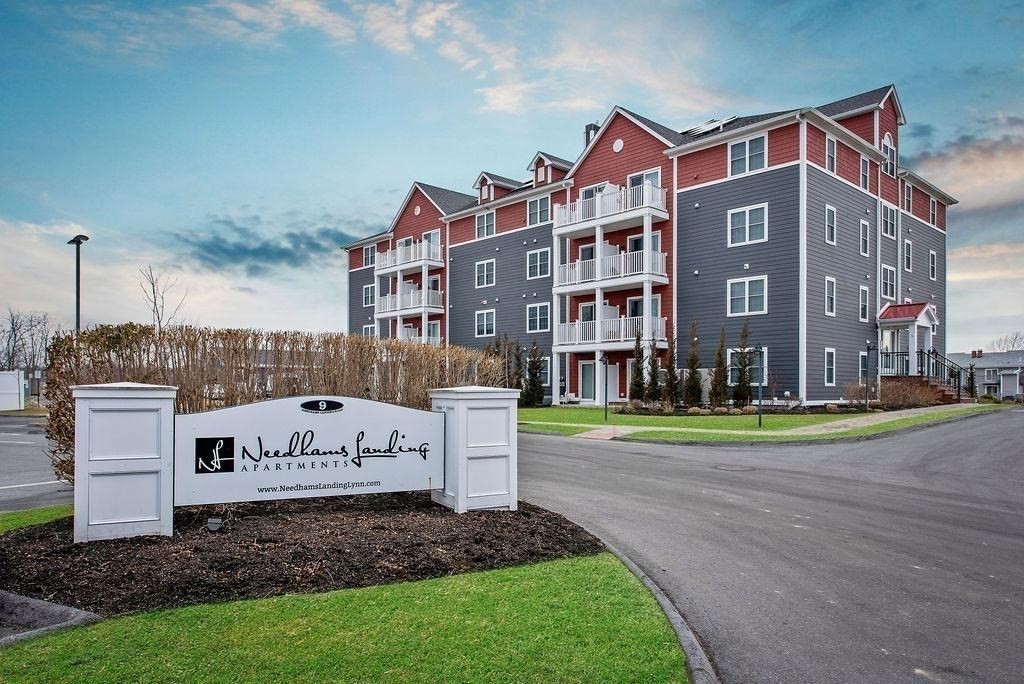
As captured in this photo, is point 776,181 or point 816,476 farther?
point 776,181

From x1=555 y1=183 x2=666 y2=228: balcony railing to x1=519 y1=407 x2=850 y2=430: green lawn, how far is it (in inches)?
409

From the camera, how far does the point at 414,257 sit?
46000 millimetres

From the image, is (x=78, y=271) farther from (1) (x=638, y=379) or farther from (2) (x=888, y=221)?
(2) (x=888, y=221)

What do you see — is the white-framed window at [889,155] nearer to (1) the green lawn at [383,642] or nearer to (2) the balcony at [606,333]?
(2) the balcony at [606,333]

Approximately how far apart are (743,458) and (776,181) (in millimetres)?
17193

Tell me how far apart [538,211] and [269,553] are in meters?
35.3

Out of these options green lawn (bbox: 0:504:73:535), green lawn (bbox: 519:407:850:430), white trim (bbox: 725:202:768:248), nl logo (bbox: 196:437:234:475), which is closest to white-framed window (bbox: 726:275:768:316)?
white trim (bbox: 725:202:768:248)

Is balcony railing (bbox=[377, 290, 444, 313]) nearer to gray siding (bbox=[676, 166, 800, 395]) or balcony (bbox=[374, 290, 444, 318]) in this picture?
balcony (bbox=[374, 290, 444, 318])

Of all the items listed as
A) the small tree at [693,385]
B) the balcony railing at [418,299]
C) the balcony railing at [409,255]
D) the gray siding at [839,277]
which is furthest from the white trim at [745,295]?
the balcony railing at [409,255]

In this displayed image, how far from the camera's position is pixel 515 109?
19.5 meters

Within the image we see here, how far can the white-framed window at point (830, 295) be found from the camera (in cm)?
2891

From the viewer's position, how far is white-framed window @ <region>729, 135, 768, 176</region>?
2891 centimetres

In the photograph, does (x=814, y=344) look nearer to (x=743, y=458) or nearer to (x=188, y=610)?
(x=743, y=458)

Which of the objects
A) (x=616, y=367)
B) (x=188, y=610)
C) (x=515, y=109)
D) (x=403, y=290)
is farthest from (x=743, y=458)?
(x=403, y=290)
